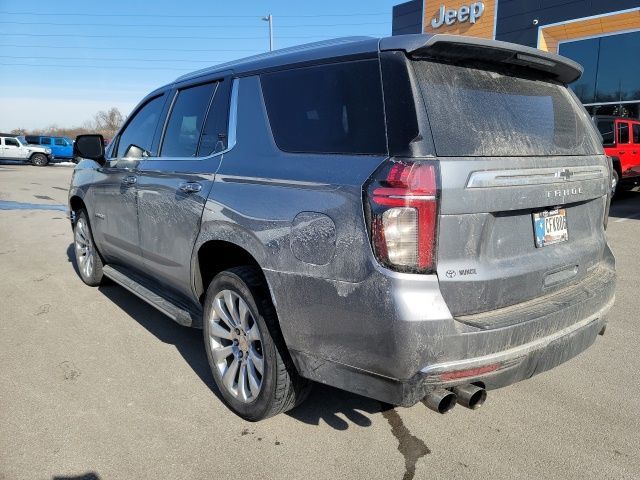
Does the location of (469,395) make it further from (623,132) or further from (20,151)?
(20,151)

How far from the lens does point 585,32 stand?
57.3 feet

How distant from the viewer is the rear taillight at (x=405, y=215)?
6.75 feet

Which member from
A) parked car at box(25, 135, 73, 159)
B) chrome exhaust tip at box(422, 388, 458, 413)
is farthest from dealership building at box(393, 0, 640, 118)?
parked car at box(25, 135, 73, 159)

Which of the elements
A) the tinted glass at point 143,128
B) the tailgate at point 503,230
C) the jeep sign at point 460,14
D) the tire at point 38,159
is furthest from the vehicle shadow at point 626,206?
the tire at point 38,159

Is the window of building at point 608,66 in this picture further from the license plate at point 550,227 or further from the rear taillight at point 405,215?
the rear taillight at point 405,215

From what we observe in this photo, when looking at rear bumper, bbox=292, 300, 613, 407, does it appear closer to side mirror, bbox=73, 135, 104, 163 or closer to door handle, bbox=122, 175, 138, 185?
door handle, bbox=122, 175, 138, 185

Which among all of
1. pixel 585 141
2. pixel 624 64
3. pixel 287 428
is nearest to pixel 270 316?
pixel 287 428

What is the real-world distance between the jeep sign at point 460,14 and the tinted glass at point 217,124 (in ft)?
64.0

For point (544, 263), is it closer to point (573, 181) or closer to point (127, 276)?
point (573, 181)

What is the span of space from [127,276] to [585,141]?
3.66 meters

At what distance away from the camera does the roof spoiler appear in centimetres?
219

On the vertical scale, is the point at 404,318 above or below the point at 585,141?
below

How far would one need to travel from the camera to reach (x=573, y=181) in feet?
8.56

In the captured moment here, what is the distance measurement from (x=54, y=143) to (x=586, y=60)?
30.7 meters
